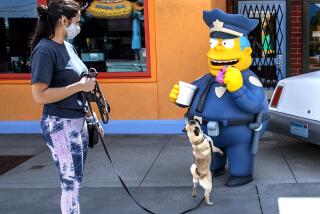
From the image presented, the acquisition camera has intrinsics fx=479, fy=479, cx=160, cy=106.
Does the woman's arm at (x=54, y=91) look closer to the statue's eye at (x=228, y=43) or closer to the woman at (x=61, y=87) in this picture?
the woman at (x=61, y=87)

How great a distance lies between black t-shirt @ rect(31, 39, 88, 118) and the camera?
3.20 metres

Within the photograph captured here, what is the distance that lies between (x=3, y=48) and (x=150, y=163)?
3.86m

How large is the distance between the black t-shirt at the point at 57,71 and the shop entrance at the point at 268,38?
→ 6.15 m

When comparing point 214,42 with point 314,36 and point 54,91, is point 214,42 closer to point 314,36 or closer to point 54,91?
point 54,91

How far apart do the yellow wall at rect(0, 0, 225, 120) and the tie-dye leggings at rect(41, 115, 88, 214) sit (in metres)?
4.23

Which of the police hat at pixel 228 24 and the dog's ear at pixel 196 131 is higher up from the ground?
the police hat at pixel 228 24

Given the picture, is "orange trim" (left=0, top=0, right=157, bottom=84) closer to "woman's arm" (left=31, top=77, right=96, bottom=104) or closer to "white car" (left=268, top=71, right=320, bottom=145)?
"white car" (left=268, top=71, right=320, bottom=145)

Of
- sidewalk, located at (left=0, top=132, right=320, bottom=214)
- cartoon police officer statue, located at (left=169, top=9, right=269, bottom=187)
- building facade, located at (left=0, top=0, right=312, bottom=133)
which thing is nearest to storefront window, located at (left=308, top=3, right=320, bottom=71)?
building facade, located at (left=0, top=0, right=312, bottom=133)

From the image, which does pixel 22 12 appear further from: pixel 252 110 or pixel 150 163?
pixel 252 110

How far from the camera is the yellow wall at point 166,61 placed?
7469 millimetres

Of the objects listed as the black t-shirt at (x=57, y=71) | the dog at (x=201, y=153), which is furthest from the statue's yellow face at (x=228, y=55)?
the black t-shirt at (x=57, y=71)

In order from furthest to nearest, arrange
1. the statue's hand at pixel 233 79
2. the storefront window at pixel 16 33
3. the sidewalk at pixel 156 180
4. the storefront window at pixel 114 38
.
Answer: the storefront window at pixel 16 33
the storefront window at pixel 114 38
the sidewalk at pixel 156 180
the statue's hand at pixel 233 79

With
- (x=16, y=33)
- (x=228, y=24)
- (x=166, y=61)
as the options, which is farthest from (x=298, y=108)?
(x=16, y=33)

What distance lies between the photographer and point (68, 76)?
11.0 feet
